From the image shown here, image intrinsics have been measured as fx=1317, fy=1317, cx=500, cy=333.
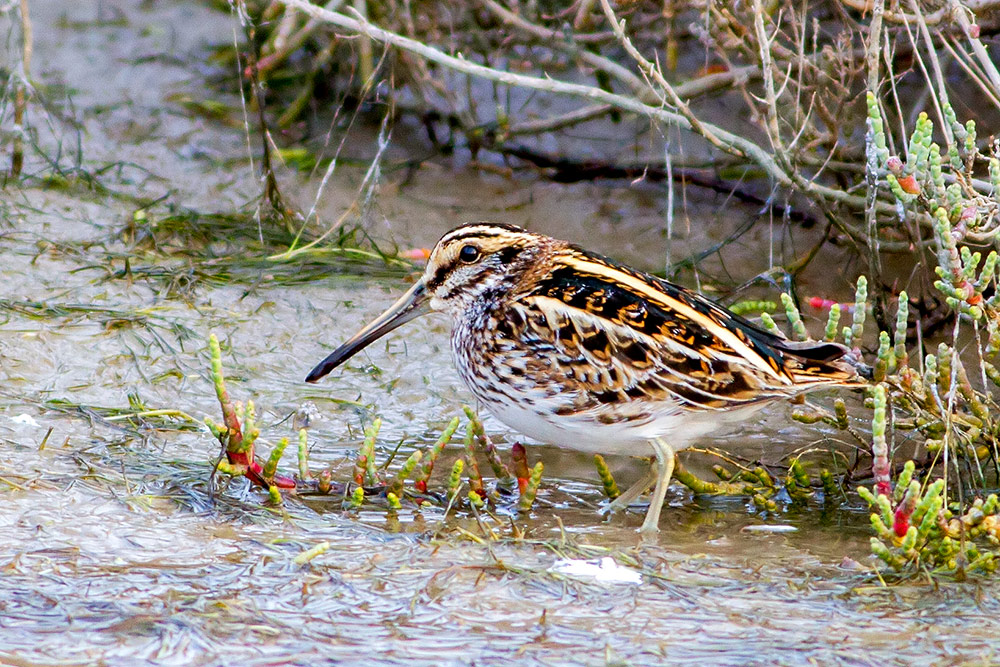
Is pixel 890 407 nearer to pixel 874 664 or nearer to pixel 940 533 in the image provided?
pixel 940 533

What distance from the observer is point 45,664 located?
11.0ft

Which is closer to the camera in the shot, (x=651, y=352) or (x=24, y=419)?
(x=651, y=352)

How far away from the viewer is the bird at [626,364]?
4.34 metres

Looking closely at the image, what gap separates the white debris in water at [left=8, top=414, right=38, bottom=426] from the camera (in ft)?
16.2

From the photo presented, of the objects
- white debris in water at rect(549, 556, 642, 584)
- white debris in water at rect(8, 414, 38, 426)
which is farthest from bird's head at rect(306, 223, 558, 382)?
white debris in water at rect(8, 414, 38, 426)

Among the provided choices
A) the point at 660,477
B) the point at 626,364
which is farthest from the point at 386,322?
the point at 660,477

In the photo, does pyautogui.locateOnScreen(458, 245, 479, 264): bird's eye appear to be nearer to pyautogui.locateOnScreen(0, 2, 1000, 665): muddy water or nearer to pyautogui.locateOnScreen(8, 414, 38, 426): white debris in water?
pyautogui.locateOnScreen(0, 2, 1000, 665): muddy water

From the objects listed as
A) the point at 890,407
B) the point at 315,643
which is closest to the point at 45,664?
the point at 315,643

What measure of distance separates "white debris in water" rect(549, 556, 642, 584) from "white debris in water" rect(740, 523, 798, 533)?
682 mm

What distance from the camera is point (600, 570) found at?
401cm

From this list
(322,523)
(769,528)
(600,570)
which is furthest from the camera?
(769,528)

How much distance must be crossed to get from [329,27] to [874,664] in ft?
17.0

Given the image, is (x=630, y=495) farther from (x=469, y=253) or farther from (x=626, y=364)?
(x=469, y=253)

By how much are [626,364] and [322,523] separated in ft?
3.68
